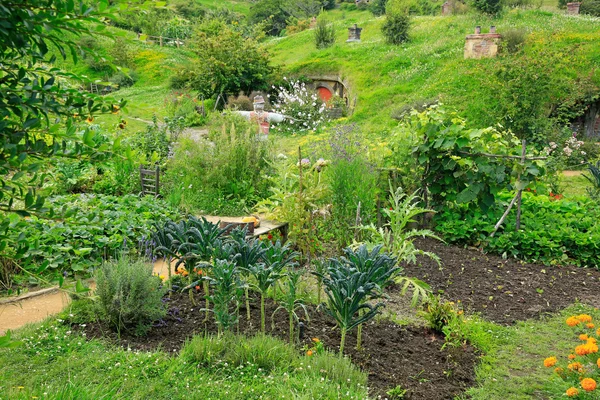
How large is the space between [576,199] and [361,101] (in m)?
10.8

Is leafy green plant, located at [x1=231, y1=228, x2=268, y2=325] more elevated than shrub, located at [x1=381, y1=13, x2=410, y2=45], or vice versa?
shrub, located at [x1=381, y1=13, x2=410, y2=45]

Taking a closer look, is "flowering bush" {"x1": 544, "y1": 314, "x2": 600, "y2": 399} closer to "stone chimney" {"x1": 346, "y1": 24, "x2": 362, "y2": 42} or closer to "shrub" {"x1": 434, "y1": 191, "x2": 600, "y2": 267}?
"shrub" {"x1": 434, "y1": 191, "x2": 600, "y2": 267}

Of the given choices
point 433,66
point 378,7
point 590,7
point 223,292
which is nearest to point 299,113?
point 433,66

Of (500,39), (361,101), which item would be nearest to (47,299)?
(361,101)

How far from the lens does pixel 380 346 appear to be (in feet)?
13.1

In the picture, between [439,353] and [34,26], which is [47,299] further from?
[34,26]

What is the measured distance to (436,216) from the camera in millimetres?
6891

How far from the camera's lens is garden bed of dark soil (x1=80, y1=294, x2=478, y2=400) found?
11.6ft

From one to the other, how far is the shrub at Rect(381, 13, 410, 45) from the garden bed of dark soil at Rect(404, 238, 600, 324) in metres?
16.9

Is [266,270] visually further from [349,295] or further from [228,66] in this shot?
[228,66]

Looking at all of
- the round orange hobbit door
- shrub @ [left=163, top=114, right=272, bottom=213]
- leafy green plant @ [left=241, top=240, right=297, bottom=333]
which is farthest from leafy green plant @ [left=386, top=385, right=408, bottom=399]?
the round orange hobbit door

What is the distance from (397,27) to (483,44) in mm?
5786

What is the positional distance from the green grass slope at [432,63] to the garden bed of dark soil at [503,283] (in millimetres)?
8342

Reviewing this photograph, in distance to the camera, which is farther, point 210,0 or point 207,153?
point 210,0
